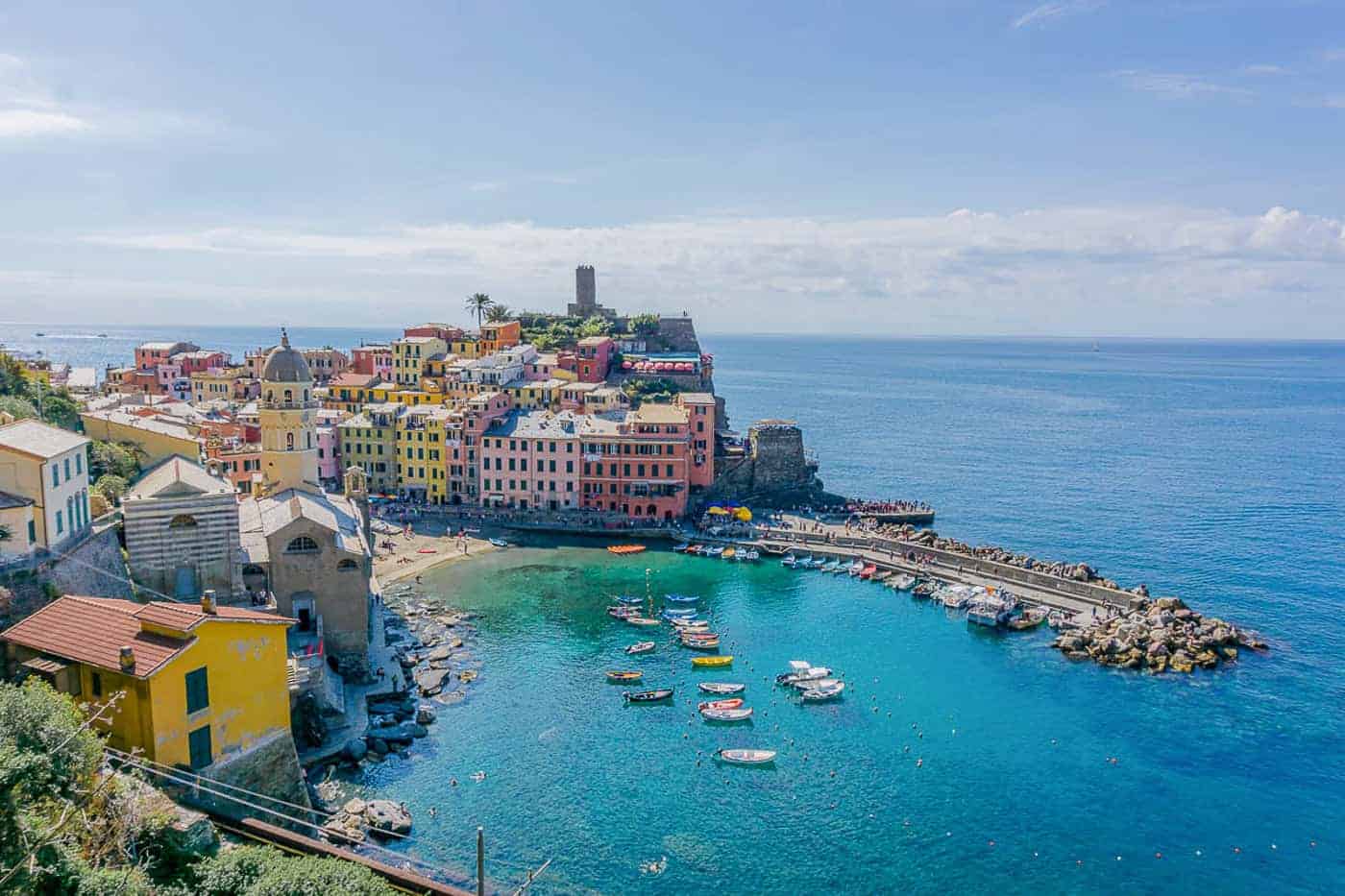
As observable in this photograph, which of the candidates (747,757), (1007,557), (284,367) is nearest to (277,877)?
(747,757)

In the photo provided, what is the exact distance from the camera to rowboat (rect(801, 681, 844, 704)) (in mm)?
49562

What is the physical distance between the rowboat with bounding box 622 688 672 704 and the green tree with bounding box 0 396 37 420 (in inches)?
1475

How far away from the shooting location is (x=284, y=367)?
2078 inches

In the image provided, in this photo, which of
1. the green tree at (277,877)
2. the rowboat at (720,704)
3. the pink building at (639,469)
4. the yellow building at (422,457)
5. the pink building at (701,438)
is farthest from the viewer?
the pink building at (701,438)

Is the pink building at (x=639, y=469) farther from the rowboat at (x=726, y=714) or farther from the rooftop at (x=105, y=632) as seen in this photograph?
the rooftop at (x=105, y=632)

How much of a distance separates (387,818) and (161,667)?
12411mm

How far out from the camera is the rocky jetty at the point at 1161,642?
54.7 metres

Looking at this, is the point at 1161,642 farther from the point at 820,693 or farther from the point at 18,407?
the point at 18,407

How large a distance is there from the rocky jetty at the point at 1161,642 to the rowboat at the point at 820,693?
16492 mm

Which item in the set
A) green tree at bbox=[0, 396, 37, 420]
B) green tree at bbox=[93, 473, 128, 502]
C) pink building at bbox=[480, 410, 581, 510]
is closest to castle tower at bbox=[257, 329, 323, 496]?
green tree at bbox=[93, 473, 128, 502]

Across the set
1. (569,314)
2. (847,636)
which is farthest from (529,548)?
(569,314)

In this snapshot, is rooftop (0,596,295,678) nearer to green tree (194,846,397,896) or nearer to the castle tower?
green tree (194,846,397,896)

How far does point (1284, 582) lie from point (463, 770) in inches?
2530

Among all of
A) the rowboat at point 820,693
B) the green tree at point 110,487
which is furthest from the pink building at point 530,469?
the rowboat at point 820,693
